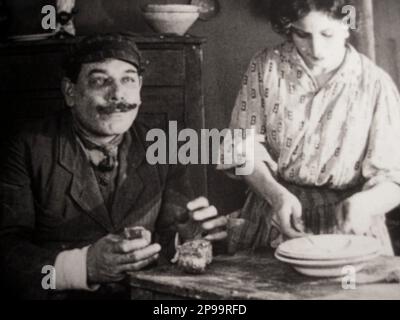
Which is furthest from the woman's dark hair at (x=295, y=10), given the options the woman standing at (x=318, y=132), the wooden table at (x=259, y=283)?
the wooden table at (x=259, y=283)

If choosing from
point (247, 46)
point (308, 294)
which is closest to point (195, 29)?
point (247, 46)

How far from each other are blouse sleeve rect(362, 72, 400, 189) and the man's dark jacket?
2.27 feet

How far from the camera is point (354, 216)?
2.20 m

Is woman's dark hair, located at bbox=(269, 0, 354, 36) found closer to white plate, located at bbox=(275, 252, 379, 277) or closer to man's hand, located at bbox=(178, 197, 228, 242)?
man's hand, located at bbox=(178, 197, 228, 242)

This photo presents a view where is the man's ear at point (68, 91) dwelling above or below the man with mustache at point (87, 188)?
above

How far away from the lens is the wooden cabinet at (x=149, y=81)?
2.29 m

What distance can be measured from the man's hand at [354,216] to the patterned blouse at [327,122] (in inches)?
1.4

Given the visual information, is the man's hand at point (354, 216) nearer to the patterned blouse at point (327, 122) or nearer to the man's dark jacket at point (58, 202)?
the patterned blouse at point (327, 122)

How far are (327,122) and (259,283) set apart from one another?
722 millimetres

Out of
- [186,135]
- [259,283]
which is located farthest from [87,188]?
[259,283]

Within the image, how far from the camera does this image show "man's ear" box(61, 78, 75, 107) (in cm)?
229

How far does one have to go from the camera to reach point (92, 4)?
2.36 meters

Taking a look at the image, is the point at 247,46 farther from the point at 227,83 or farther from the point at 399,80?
the point at 399,80
